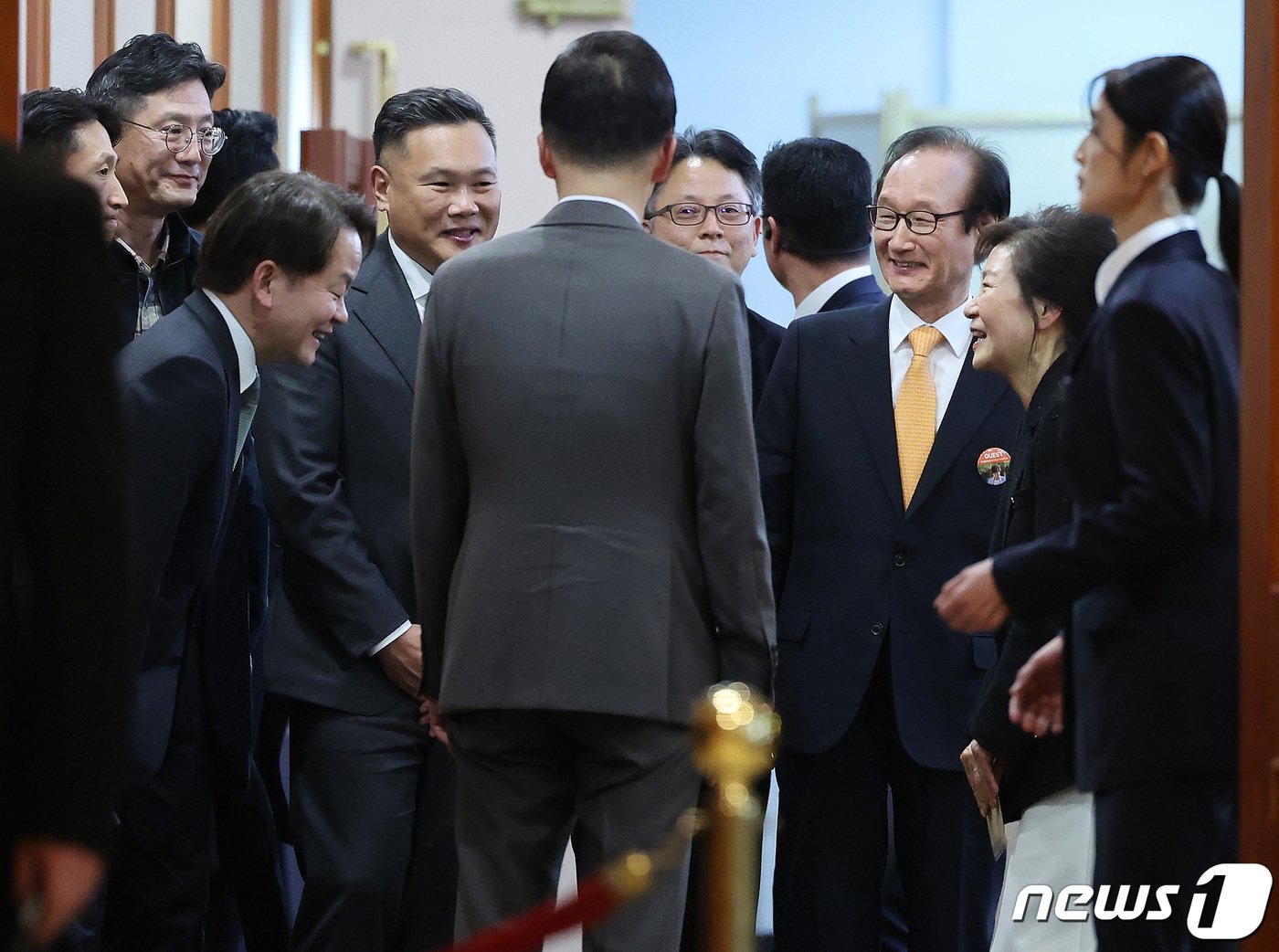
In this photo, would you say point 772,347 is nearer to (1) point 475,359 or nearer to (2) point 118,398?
(1) point 475,359

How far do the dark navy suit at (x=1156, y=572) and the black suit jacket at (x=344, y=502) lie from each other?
1198mm

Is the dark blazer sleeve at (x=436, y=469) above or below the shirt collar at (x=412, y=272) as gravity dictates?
below

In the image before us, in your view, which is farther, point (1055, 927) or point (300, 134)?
point (300, 134)

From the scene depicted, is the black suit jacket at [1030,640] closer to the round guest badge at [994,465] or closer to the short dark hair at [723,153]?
the round guest badge at [994,465]

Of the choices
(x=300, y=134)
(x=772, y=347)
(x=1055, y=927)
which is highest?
(x=300, y=134)

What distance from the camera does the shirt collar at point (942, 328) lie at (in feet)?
10.6

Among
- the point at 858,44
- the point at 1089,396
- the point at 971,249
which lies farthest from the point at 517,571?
the point at 858,44

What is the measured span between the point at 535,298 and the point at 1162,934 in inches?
45.4

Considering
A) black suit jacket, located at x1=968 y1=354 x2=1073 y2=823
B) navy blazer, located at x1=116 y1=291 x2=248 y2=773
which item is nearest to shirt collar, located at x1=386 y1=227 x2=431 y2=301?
navy blazer, located at x1=116 y1=291 x2=248 y2=773

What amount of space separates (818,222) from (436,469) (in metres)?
1.50

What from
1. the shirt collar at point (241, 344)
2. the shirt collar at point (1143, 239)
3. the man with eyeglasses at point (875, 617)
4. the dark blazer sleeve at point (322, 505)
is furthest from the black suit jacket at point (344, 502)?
the shirt collar at point (1143, 239)

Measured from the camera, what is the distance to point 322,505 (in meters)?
2.97

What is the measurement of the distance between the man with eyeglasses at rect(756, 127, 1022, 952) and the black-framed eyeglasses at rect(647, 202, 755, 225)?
0.58 meters

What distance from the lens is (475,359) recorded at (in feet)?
7.96
